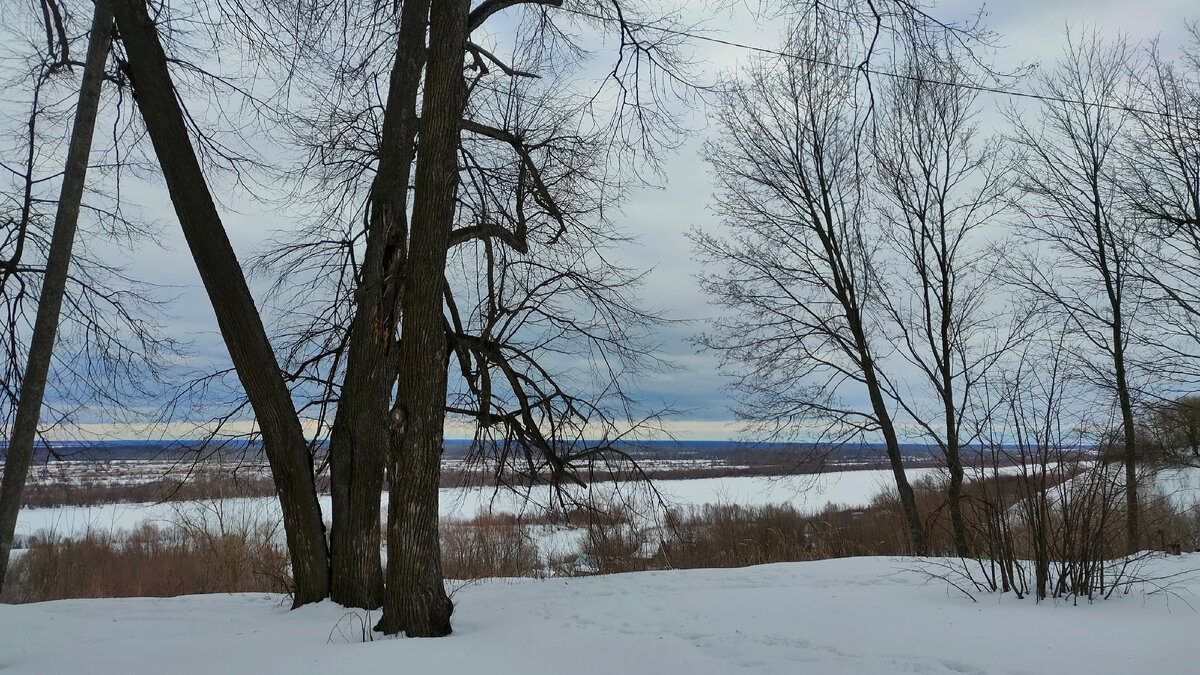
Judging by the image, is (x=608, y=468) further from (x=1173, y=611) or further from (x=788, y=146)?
(x=788, y=146)

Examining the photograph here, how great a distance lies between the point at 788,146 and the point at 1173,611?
1152 cm

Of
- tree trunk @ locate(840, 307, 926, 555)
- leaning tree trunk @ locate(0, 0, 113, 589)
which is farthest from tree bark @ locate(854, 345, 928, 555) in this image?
leaning tree trunk @ locate(0, 0, 113, 589)

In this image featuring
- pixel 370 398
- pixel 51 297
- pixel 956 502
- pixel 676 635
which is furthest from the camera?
pixel 956 502

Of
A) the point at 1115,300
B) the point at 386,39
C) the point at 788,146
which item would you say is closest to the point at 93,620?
the point at 386,39

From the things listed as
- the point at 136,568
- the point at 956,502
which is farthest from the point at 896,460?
the point at 136,568

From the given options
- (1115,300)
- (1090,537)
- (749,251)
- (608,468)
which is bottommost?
(1090,537)

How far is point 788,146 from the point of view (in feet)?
48.7

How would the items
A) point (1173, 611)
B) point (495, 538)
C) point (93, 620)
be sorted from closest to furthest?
point (1173, 611) → point (93, 620) → point (495, 538)

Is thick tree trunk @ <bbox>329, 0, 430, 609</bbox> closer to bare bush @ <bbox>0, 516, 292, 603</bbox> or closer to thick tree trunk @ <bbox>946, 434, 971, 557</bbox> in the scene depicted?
bare bush @ <bbox>0, 516, 292, 603</bbox>

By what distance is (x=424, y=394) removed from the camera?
5.44 meters

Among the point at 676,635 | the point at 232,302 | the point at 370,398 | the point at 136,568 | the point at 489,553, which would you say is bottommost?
the point at 136,568

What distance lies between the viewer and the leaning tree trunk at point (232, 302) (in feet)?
21.4

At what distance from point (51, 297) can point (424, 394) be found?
2.85 metres

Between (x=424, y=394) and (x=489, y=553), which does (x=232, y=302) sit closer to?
(x=424, y=394)
